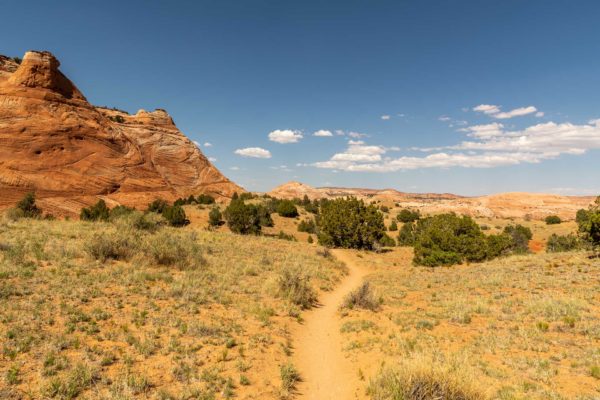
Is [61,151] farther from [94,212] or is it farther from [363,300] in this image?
[363,300]

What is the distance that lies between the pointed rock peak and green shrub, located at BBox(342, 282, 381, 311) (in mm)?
46479

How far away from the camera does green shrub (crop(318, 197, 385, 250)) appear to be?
34.7 m

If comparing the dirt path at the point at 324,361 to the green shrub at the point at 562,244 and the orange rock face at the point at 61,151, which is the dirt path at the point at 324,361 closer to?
the orange rock face at the point at 61,151

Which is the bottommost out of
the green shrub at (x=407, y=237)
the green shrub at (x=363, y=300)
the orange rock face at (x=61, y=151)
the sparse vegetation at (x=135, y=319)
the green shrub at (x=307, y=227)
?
the green shrub at (x=407, y=237)

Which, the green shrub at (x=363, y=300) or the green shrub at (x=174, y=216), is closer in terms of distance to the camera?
the green shrub at (x=363, y=300)

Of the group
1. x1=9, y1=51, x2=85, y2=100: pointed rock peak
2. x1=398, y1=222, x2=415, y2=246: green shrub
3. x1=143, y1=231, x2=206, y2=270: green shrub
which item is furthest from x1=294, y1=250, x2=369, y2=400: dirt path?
x1=9, y1=51, x2=85, y2=100: pointed rock peak

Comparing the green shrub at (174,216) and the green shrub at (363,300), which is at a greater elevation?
the green shrub at (174,216)

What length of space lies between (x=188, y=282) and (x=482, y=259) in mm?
26458

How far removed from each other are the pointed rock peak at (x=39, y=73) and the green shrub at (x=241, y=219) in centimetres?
2753

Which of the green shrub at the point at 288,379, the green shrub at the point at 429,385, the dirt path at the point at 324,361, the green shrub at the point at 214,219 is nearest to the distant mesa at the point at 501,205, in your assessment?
the green shrub at the point at 214,219

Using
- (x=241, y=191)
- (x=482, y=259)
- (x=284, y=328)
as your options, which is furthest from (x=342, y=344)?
(x=241, y=191)

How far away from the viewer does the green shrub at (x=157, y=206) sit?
41503mm

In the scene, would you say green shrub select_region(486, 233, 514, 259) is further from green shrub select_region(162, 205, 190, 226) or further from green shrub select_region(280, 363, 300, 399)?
green shrub select_region(162, 205, 190, 226)

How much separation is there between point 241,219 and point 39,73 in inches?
1213
